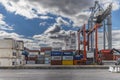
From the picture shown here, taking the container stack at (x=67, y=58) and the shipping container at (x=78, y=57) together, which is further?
the shipping container at (x=78, y=57)

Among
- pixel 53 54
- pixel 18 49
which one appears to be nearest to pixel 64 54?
pixel 53 54

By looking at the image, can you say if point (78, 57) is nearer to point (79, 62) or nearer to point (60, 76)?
point (79, 62)

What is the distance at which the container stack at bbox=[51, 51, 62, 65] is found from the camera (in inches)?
3499

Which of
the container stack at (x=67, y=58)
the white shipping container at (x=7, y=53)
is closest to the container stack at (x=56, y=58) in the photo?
the container stack at (x=67, y=58)

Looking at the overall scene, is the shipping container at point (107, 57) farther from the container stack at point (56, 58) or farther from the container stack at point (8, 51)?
the container stack at point (8, 51)

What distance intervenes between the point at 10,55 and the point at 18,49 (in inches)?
143

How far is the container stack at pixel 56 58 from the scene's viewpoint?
292ft

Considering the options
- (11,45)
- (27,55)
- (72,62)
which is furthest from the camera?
(27,55)

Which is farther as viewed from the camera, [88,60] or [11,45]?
[88,60]

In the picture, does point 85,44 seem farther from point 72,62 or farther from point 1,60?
point 1,60

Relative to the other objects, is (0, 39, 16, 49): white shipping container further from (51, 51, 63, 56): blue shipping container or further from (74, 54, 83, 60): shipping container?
(74, 54, 83, 60): shipping container

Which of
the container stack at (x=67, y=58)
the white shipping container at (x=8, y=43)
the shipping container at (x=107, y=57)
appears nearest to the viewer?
the white shipping container at (x=8, y=43)

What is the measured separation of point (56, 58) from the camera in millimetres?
91562

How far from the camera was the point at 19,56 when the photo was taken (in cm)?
9219
